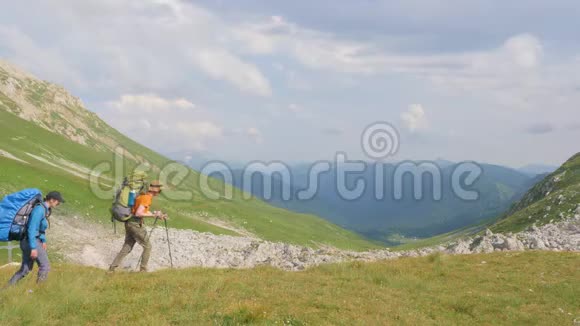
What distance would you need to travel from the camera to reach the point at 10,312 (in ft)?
38.5

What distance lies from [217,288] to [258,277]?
323 centimetres

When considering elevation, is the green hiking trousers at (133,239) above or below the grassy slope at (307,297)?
above

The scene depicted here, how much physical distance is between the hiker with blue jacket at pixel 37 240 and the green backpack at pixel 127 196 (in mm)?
2683

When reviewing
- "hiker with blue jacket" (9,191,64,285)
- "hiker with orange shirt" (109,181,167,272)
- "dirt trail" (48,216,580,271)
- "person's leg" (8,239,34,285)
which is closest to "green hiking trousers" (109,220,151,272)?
"hiker with orange shirt" (109,181,167,272)

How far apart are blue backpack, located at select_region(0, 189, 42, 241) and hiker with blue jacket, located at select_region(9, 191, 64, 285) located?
0.19 m

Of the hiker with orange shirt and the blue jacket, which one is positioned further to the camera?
the hiker with orange shirt

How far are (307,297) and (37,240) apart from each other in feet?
30.4

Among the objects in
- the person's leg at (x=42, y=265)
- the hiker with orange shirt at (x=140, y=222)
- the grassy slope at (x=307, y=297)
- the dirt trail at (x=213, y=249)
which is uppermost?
the hiker with orange shirt at (x=140, y=222)

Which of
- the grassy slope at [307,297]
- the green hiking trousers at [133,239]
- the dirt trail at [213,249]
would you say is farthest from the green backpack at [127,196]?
the dirt trail at [213,249]

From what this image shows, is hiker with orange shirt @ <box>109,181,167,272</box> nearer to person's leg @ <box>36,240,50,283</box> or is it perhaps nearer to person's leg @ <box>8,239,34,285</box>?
person's leg @ <box>36,240,50,283</box>

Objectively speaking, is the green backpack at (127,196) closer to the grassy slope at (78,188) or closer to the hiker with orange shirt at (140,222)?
the hiker with orange shirt at (140,222)

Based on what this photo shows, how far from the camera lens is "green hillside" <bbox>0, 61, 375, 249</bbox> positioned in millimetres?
46969

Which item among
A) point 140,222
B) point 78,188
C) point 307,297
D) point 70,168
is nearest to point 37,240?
point 140,222

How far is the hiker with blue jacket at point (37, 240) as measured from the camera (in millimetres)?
13219
